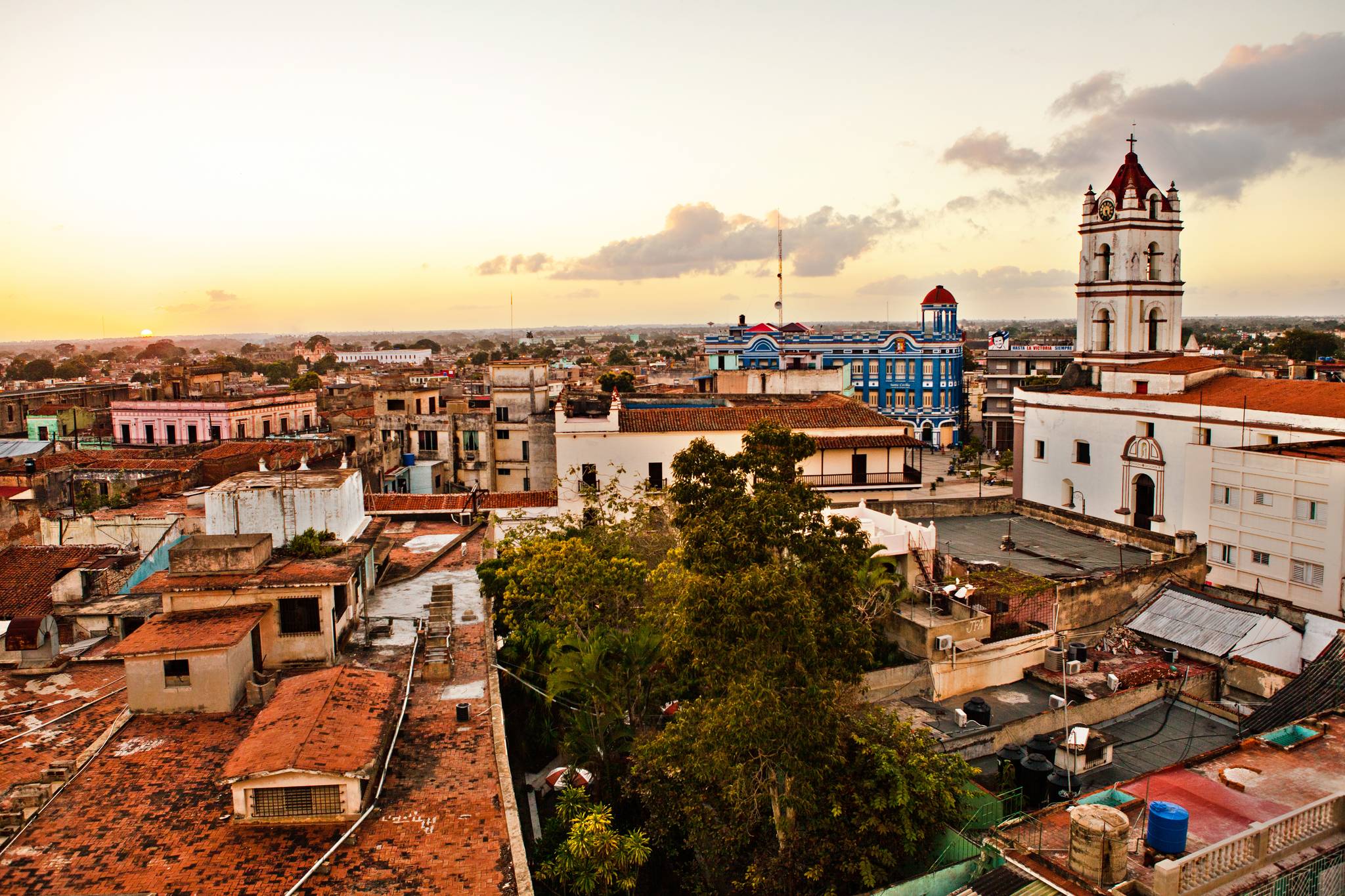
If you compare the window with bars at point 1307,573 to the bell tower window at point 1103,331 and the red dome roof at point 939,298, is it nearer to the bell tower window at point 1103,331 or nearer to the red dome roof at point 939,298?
the bell tower window at point 1103,331

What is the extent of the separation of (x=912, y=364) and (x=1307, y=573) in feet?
155

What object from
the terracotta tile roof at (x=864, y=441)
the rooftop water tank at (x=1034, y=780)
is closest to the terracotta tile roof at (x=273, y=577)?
the rooftop water tank at (x=1034, y=780)

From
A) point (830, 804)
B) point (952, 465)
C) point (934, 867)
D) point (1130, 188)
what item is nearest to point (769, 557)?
point (830, 804)

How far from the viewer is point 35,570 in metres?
23.3

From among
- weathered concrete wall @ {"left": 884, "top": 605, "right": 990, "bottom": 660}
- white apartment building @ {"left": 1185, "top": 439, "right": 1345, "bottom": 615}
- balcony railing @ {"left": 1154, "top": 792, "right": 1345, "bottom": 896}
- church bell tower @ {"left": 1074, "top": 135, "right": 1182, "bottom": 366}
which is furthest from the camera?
church bell tower @ {"left": 1074, "top": 135, "right": 1182, "bottom": 366}

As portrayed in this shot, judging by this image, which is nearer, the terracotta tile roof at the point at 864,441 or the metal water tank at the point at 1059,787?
the metal water tank at the point at 1059,787

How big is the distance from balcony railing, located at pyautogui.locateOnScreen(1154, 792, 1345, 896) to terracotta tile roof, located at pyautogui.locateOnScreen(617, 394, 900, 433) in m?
21.9

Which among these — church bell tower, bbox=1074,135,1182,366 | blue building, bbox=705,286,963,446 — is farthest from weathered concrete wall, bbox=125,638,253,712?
blue building, bbox=705,286,963,446

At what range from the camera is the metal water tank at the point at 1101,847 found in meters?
10.4

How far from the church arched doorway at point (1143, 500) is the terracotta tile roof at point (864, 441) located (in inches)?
341

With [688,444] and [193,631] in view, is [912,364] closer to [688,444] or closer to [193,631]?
[688,444]

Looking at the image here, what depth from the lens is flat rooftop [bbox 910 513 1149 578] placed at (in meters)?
25.9

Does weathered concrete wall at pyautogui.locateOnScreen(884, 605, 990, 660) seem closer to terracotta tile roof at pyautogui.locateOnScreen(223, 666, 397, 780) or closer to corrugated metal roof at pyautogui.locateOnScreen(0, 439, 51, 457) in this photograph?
terracotta tile roof at pyautogui.locateOnScreen(223, 666, 397, 780)

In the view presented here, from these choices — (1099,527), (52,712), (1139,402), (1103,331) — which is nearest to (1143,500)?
(1139,402)
